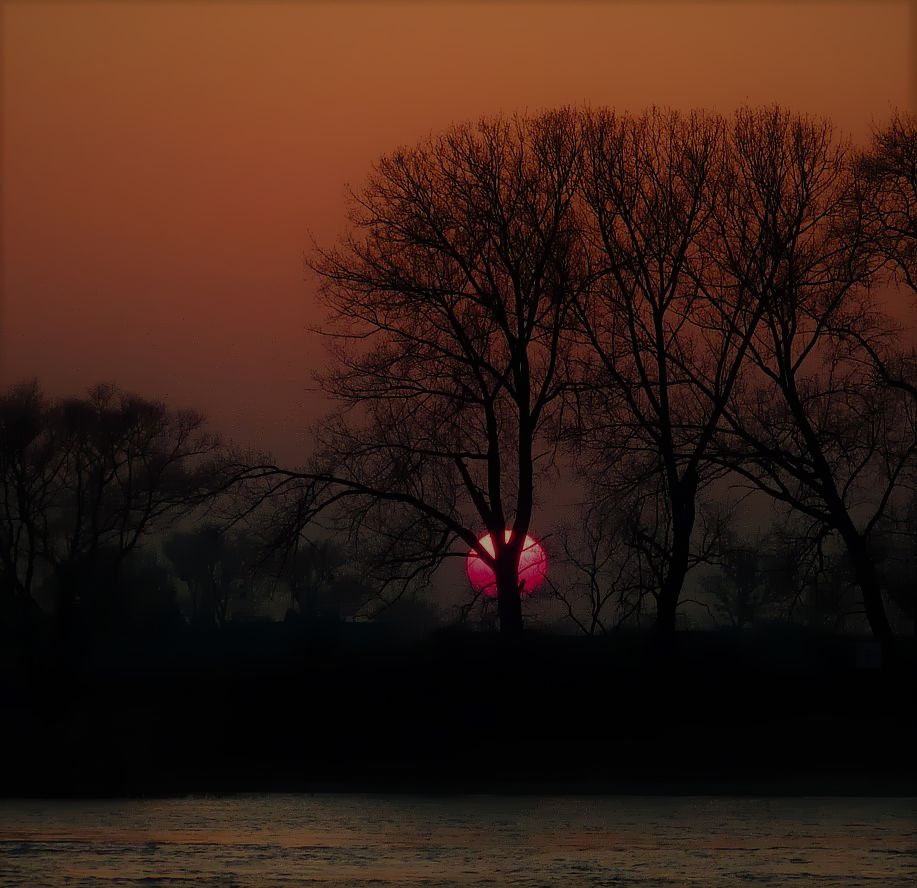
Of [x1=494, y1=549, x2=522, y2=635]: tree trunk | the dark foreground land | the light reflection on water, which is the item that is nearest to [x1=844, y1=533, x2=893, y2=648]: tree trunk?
the dark foreground land

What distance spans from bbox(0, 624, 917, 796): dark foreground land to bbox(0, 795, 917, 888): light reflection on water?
11.4 feet

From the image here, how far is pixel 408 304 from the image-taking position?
1422 inches

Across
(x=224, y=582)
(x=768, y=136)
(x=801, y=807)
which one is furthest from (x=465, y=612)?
(x=224, y=582)

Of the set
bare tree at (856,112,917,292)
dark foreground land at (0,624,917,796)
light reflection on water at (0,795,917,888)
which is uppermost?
bare tree at (856,112,917,292)

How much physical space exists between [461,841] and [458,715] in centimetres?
1205

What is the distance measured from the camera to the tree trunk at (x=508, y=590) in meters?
35.2

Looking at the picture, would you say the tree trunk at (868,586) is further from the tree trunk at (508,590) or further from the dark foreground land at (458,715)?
the tree trunk at (508,590)

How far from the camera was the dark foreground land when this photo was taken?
88.6 ft

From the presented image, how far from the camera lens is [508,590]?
1423 inches

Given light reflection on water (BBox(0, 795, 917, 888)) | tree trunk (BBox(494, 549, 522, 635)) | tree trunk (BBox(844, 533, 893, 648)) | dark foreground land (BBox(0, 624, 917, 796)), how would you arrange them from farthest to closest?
tree trunk (BBox(494, 549, 522, 635))
tree trunk (BBox(844, 533, 893, 648))
dark foreground land (BBox(0, 624, 917, 796))
light reflection on water (BBox(0, 795, 917, 888))

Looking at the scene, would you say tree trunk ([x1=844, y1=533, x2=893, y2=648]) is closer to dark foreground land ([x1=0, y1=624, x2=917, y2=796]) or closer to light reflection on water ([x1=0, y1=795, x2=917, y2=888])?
dark foreground land ([x1=0, y1=624, x2=917, y2=796])

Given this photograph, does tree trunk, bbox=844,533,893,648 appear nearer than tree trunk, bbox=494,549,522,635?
Yes

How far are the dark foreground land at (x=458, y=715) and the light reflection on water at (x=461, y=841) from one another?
3464mm

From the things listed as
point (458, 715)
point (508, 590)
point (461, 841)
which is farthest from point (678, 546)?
point (461, 841)
